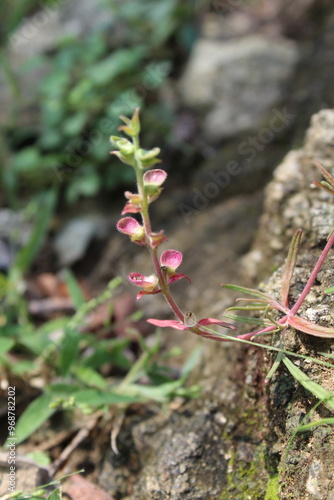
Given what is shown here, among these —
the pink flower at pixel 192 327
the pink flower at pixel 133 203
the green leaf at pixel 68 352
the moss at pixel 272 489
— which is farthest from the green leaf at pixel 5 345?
the moss at pixel 272 489

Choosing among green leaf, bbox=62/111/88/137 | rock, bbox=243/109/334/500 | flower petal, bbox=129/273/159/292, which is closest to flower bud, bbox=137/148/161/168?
flower petal, bbox=129/273/159/292

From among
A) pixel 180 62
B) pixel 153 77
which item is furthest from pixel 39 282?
pixel 180 62

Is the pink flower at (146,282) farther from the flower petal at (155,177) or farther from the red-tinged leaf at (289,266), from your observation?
the red-tinged leaf at (289,266)

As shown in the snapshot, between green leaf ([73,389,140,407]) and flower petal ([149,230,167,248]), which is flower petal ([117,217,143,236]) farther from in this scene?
green leaf ([73,389,140,407])

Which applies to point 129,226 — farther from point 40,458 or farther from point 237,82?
point 237,82

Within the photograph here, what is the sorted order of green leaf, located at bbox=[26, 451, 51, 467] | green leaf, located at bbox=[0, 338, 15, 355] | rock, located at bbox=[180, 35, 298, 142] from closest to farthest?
green leaf, located at bbox=[26, 451, 51, 467], green leaf, located at bbox=[0, 338, 15, 355], rock, located at bbox=[180, 35, 298, 142]

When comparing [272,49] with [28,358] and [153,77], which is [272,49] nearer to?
[153,77]

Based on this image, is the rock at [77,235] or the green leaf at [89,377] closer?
the green leaf at [89,377]
